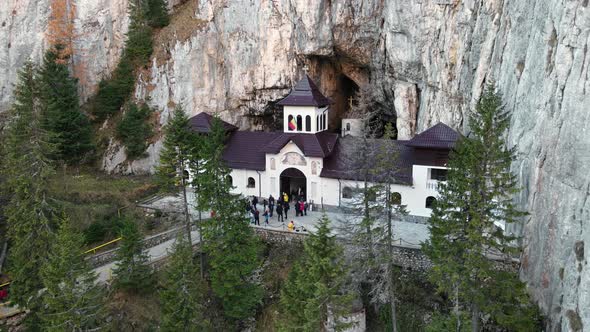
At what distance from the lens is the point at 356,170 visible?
20.5 meters

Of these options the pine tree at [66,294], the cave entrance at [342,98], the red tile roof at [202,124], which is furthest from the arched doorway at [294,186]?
the pine tree at [66,294]

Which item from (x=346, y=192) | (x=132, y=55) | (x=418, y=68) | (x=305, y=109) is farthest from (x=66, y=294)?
(x=132, y=55)

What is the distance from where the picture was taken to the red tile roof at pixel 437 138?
26.2 m

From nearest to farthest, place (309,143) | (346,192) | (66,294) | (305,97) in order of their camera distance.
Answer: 1. (66,294)
2. (346,192)
3. (309,143)
4. (305,97)

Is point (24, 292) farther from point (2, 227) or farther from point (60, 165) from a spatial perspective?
point (60, 165)

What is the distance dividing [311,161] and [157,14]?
22086mm

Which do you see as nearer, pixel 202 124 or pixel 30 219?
pixel 30 219

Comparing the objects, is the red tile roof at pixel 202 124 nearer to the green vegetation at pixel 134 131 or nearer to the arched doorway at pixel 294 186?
the arched doorway at pixel 294 186

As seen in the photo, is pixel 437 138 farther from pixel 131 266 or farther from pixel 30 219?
pixel 30 219

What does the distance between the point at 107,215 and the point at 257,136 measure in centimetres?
1162

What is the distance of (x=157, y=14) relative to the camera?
41.6m

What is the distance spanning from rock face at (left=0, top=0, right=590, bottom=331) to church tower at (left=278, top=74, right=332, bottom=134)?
210 inches

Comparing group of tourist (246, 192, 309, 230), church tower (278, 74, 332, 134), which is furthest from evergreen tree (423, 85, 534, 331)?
church tower (278, 74, 332, 134)

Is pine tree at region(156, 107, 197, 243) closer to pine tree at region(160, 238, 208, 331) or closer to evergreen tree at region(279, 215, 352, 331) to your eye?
pine tree at region(160, 238, 208, 331)
